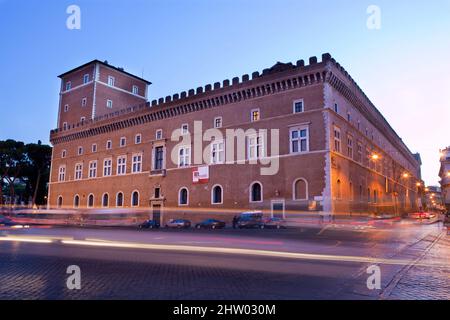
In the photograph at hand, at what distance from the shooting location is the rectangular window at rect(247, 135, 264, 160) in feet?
115

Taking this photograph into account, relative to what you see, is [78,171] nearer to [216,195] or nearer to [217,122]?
[216,195]

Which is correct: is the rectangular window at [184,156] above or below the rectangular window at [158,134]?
below

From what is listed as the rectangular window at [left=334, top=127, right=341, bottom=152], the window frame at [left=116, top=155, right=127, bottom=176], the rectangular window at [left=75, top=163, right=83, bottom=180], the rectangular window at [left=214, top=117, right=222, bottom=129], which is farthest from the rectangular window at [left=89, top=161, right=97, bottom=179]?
the rectangular window at [left=334, top=127, right=341, bottom=152]

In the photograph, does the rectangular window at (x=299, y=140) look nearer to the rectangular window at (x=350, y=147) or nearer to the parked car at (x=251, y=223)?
the rectangular window at (x=350, y=147)

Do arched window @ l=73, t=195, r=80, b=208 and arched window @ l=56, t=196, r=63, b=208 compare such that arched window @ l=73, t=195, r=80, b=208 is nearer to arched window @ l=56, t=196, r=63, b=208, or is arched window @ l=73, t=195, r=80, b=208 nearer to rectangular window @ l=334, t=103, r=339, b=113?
arched window @ l=56, t=196, r=63, b=208

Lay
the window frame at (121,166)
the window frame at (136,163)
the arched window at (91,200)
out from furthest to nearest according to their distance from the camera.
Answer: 1. the arched window at (91,200)
2. the window frame at (121,166)
3. the window frame at (136,163)

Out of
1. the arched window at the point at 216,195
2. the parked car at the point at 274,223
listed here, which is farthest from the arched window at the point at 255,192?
the parked car at the point at 274,223

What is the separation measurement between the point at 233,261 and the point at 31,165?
64.0m

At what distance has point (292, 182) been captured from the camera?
106 feet

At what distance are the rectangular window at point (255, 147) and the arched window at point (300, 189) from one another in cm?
460

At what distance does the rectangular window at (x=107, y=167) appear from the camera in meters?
49.7

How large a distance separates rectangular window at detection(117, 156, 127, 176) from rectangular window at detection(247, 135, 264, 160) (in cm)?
1943

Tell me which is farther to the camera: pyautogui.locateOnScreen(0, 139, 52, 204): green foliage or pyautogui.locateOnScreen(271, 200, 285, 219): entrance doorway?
pyautogui.locateOnScreen(0, 139, 52, 204): green foliage
